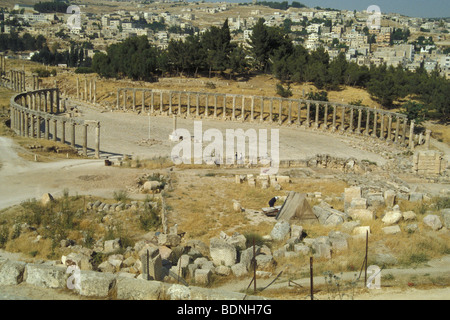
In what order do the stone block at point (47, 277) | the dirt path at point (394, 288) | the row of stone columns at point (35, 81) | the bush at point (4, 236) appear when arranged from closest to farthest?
the stone block at point (47, 277) → the dirt path at point (394, 288) → the bush at point (4, 236) → the row of stone columns at point (35, 81)

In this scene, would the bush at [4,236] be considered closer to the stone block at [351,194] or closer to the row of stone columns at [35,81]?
the stone block at [351,194]

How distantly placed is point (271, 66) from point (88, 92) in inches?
1052

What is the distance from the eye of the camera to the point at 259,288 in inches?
542

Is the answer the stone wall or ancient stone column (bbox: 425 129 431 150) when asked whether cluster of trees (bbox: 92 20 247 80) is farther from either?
the stone wall

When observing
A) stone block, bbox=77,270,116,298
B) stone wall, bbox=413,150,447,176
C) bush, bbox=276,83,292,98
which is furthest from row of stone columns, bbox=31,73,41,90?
stone block, bbox=77,270,116,298

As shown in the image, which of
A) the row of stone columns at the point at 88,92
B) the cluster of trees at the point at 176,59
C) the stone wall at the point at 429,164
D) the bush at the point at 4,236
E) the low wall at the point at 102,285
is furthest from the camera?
the cluster of trees at the point at 176,59

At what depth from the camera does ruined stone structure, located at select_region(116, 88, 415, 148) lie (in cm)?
5075

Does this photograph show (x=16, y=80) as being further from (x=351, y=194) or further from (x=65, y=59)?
(x=351, y=194)

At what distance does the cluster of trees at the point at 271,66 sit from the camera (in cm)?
5928

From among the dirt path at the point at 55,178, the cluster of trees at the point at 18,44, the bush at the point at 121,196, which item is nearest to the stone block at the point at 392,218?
the bush at the point at 121,196

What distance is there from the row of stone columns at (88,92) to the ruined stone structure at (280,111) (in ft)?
11.1

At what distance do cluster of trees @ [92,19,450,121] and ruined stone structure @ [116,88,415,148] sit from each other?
601cm

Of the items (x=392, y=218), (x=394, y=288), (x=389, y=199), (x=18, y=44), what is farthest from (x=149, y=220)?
(x=18, y=44)
